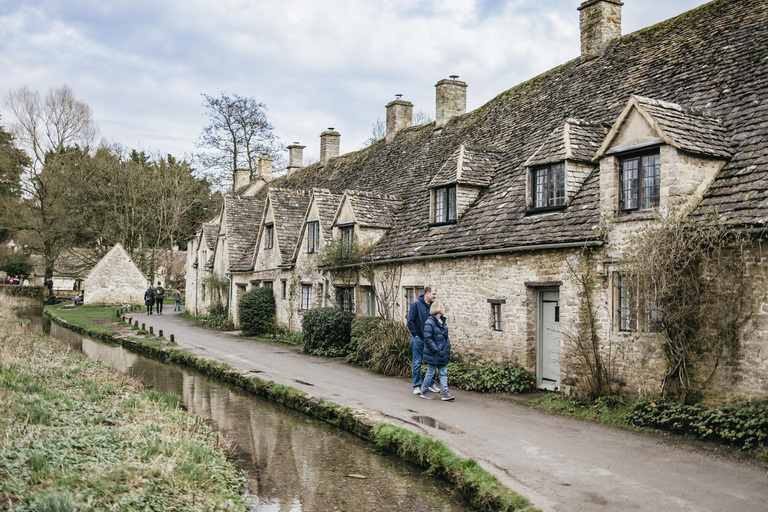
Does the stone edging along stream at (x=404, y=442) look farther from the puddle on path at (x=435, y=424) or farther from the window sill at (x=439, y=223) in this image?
the window sill at (x=439, y=223)

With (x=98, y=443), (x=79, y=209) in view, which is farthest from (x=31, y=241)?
(x=98, y=443)

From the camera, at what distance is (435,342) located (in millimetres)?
12336

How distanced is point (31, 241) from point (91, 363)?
124 feet

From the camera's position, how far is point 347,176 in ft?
96.5

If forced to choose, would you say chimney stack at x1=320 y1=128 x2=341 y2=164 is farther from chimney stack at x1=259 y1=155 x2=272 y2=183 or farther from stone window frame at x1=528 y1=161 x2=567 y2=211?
stone window frame at x1=528 y1=161 x2=567 y2=211

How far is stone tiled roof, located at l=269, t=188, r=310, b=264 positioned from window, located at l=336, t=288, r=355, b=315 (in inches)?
191

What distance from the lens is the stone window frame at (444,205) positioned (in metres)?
17.1

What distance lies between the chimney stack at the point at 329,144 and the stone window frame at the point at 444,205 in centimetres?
1728

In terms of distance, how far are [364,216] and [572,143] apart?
8291mm

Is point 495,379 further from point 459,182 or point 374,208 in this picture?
point 374,208

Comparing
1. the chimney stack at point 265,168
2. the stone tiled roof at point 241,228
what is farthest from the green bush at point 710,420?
the chimney stack at point 265,168

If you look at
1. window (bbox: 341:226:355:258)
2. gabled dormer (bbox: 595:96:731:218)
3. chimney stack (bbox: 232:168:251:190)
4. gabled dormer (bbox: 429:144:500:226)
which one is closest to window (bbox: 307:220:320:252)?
window (bbox: 341:226:355:258)

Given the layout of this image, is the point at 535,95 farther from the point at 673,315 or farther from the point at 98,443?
the point at 98,443

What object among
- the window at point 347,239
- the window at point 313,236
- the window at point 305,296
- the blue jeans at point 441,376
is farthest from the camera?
the window at point 305,296
